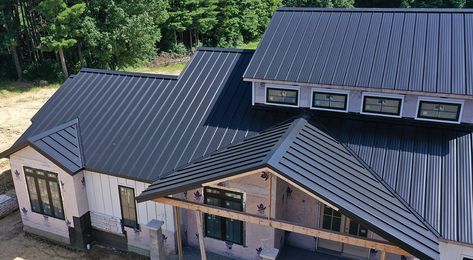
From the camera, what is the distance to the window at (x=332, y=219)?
14053 mm

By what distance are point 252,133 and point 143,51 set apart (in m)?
28.5

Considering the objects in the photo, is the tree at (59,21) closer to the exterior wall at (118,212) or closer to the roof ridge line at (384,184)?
the exterior wall at (118,212)

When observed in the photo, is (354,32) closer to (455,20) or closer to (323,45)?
(323,45)

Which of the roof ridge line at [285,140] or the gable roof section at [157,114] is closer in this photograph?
Answer: the roof ridge line at [285,140]

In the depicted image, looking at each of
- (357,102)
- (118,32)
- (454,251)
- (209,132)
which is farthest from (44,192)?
(118,32)

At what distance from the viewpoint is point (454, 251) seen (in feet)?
38.1

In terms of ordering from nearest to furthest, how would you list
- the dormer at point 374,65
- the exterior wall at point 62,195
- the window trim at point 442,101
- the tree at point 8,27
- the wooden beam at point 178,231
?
the window trim at point 442,101
the dormer at point 374,65
the wooden beam at point 178,231
the exterior wall at point 62,195
the tree at point 8,27

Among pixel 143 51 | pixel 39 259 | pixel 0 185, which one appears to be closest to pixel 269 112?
pixel 39 259

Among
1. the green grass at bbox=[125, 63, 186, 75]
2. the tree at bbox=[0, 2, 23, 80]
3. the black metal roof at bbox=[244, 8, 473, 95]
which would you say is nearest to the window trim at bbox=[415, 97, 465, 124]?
the black metal roof at bbox=[244, 8, 473, 95]

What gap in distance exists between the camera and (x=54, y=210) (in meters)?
16.7

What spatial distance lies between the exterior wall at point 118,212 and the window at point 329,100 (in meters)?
6.73

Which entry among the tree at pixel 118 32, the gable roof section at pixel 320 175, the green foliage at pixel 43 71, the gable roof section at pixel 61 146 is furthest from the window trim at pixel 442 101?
the green foliage at pixel 43 71

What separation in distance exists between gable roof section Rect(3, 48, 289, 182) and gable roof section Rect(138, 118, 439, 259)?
117 centimetres

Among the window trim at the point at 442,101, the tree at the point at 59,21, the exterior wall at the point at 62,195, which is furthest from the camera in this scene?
the tree at the point at 59,21
